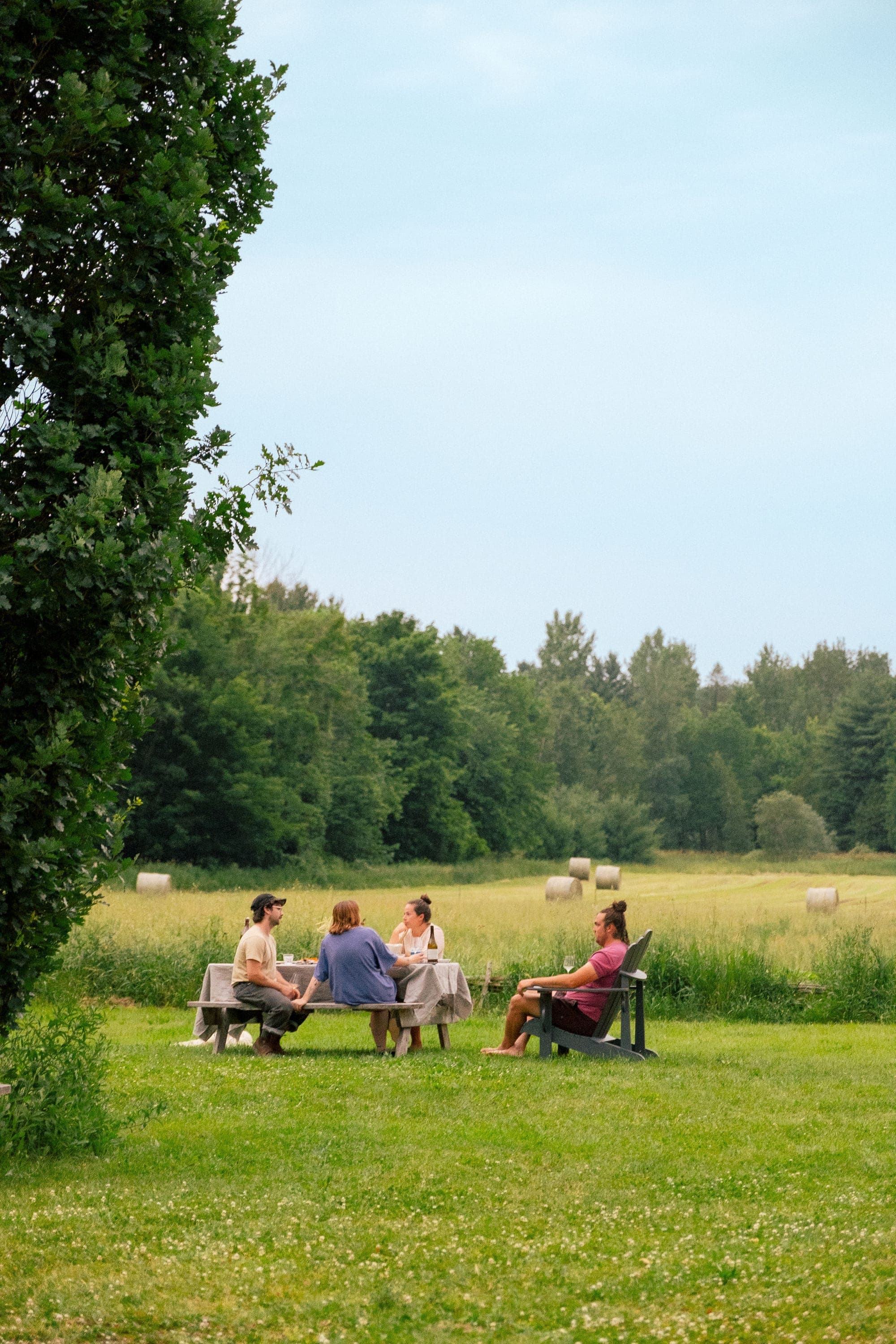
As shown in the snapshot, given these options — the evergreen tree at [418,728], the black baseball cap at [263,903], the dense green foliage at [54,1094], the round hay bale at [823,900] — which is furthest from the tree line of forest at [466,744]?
the round hay bale at [823,900]

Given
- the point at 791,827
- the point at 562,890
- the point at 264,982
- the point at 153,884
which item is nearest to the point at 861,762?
the point at 791,827

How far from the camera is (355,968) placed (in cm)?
1130

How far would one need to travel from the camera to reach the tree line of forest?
50719mm

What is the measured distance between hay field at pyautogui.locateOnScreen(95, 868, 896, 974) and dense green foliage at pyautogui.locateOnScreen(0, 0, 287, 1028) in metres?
6.39

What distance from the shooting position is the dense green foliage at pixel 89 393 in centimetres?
584

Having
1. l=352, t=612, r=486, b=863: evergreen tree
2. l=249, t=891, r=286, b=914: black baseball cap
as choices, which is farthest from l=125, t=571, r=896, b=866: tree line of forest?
l=249, t=891, r=286, b=914: black baseball cap

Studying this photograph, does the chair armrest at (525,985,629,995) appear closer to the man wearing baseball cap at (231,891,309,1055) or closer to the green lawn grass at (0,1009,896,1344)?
the green lawn grass at (0,1009,896,1344)

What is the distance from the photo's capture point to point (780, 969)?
15695mm

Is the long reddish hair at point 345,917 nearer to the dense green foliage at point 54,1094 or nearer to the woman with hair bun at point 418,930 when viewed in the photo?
the woman with hair bun at point 418,930

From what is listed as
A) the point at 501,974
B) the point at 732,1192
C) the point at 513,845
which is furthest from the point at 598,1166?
the point at 513,845

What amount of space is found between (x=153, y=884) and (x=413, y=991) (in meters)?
19.4

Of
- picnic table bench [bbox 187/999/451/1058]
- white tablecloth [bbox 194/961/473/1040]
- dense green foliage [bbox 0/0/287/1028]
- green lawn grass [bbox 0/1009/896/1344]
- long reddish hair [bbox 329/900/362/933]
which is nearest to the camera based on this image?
green lawn grass [bbox 0/1009/896/1344]

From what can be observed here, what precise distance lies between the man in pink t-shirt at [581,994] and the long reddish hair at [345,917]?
1436 mm

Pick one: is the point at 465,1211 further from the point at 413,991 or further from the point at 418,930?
the point at 418,930
